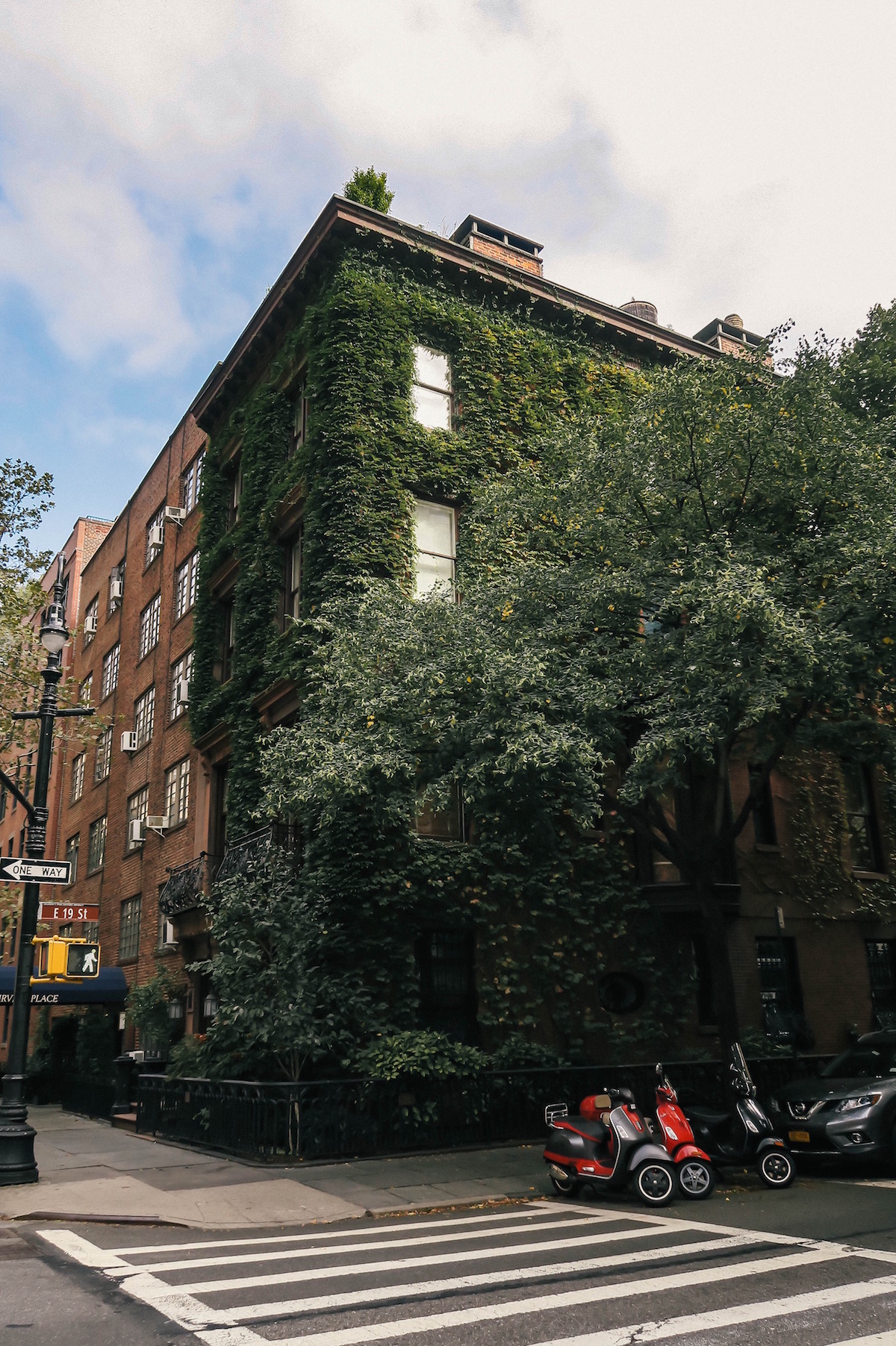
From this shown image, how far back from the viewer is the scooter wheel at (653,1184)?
400 inches

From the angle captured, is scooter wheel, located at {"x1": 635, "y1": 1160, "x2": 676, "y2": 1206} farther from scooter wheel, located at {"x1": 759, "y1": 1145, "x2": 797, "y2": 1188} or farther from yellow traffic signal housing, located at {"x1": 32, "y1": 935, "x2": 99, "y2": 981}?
yellow traffic signal housing, located at {"x1": 32, "y1": 935, "x2": 99, "y2": 981}

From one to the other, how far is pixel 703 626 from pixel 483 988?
303 inches

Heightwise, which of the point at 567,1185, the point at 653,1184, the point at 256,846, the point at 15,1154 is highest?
the point at 256,846

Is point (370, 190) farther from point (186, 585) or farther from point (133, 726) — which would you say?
point (133, 726)

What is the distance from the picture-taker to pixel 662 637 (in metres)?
13.7

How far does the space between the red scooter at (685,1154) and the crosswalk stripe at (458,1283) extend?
2104 millimetres

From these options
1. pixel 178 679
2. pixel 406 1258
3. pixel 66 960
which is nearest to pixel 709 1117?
pixel 406 1258

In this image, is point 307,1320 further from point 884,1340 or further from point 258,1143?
point 258,1143

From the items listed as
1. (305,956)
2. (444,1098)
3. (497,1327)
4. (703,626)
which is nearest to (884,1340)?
(497,1327)

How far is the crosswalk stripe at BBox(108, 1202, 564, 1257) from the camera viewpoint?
880 centimetres

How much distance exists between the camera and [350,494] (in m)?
19.4

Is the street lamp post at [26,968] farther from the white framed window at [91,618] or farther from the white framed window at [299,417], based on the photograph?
the white framed window at [91,618]

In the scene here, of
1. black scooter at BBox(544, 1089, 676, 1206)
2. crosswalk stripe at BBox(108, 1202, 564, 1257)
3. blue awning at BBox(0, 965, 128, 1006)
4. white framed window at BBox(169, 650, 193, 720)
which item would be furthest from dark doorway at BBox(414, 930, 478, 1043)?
white framed window at BBox(169, 650, 193, 720)

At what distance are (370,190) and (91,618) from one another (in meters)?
23.3
